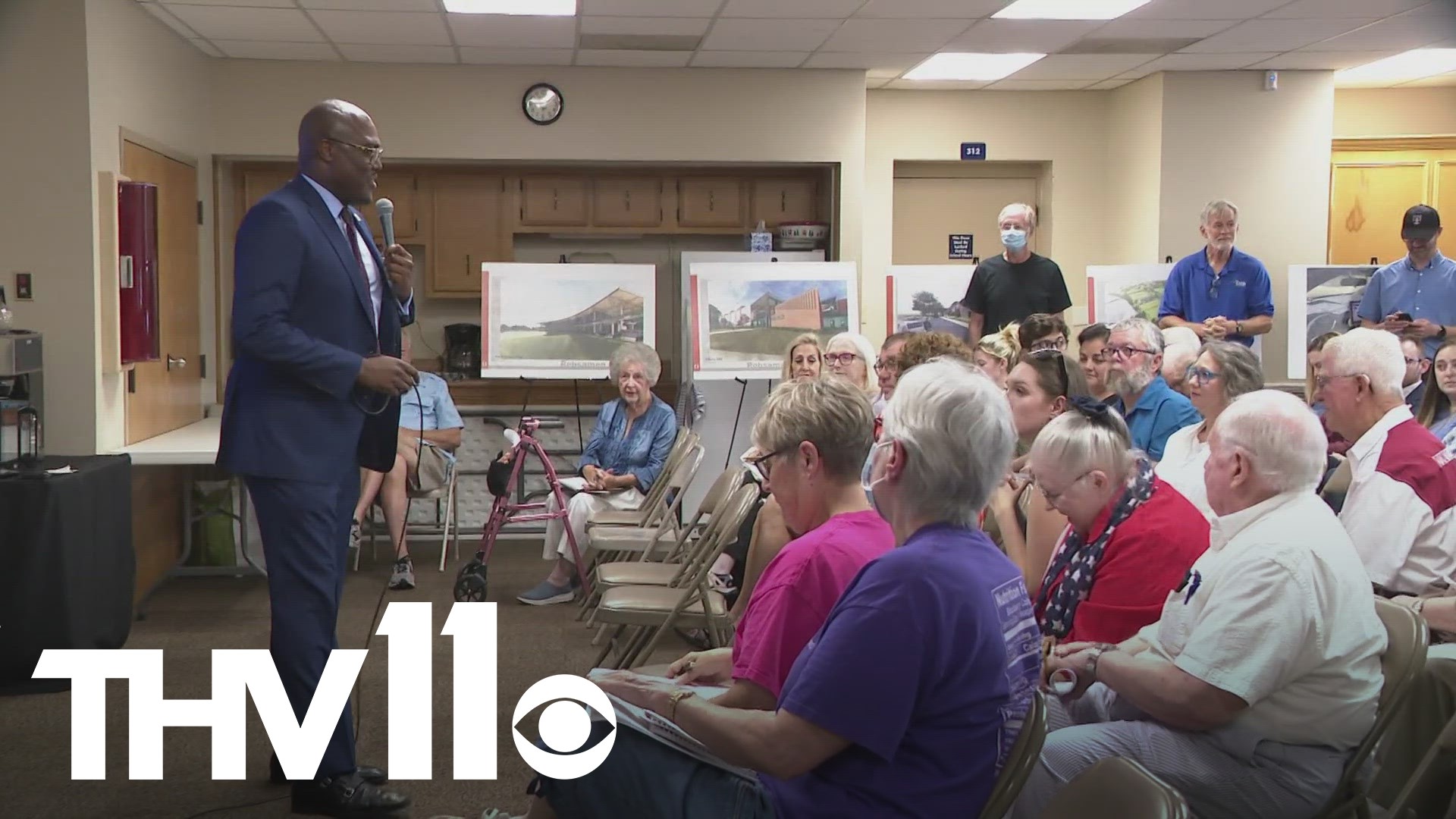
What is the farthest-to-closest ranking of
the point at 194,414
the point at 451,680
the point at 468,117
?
the point at 468,117 < the point at 194,414 < the point at 451,680

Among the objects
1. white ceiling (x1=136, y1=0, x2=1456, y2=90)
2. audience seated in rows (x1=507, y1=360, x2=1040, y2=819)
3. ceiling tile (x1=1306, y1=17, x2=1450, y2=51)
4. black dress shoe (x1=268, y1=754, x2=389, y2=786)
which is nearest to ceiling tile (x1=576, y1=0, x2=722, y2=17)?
white ceiling (x1=136, y1=0, x2=1456, y2=90)

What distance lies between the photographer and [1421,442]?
10.9 feet

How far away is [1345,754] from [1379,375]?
161 centimetres

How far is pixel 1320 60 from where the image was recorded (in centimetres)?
817

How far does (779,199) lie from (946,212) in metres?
1.51

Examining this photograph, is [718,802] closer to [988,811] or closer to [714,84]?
[988,811]

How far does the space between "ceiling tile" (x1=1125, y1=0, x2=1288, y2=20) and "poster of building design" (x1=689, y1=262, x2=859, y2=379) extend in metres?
2.19

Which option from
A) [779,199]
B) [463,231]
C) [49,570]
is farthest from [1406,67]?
[49,570]

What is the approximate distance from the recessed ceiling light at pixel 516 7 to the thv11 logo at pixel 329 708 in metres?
3.02

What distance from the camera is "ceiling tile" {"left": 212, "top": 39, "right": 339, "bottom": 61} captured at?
7.42 m

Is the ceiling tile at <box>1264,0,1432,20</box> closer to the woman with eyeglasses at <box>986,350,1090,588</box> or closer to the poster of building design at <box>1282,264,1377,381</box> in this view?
the poster of building design at <box>1282,264,1377,381</box>

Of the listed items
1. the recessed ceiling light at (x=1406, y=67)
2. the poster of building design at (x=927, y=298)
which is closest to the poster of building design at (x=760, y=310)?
the poster of building design at (x=927, y=298)

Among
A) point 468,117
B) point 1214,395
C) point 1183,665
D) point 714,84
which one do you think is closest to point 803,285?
point 714,84

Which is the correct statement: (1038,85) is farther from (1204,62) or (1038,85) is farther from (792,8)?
(792,8)
